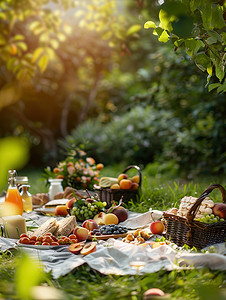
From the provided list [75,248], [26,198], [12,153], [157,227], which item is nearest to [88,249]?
[75,248]

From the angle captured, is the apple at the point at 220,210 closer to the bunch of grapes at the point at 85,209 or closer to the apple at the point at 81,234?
the apple at the point at 81,234

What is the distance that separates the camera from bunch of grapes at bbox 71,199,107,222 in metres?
3.28

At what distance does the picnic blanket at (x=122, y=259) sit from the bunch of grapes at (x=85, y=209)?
76cm

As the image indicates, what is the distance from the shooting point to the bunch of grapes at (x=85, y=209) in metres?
3.28

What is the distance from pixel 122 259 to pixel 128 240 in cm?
44

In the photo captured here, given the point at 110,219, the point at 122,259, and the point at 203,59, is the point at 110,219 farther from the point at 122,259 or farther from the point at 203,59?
the point at 203,59

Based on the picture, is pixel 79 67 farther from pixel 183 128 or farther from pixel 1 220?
pixel 1 220

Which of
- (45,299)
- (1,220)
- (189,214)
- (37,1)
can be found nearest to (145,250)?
(189,214)

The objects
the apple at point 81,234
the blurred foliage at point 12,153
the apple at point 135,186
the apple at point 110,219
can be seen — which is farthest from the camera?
the apple at point 135,186

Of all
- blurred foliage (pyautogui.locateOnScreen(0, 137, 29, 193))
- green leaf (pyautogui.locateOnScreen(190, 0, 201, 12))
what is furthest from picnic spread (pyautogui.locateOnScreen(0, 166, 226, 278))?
blurred foliage (pyautogui.locateOnScreen(0, 137, 29, 193))

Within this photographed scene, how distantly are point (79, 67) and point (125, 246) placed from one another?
29.5ft

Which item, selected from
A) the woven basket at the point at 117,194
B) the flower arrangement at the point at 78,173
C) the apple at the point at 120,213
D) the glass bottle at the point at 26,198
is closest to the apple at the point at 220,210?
the apple at the point at 120,213

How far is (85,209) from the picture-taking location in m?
3.28

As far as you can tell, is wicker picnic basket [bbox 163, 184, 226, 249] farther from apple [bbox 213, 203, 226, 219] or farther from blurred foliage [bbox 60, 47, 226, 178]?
blurred foliage [bbox 60, 47, 226, 178]
